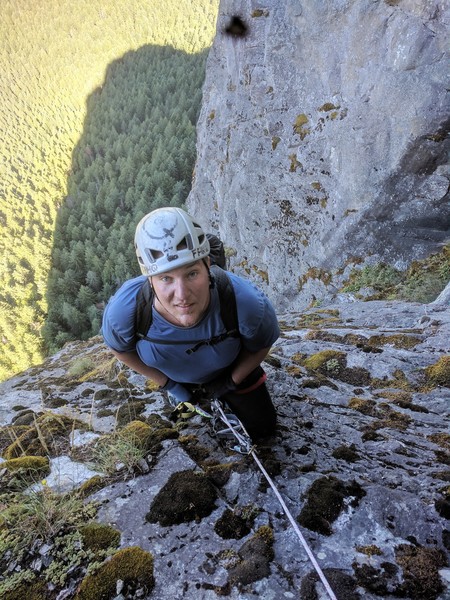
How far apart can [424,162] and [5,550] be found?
15.4 m

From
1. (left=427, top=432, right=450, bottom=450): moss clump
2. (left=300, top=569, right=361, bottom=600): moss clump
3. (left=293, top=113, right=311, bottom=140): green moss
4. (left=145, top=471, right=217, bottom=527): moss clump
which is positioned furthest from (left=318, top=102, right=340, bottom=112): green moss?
(left=300, top=569, right=361, bottom=600): moss clump

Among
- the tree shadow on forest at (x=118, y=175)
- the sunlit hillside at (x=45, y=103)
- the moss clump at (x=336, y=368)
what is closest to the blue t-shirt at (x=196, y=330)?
the moss clump at (x=336, y=368)

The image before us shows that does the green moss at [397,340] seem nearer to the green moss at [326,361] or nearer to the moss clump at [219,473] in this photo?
the green moss at [326,361]

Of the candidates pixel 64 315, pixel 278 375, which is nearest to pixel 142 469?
pixel 278 375

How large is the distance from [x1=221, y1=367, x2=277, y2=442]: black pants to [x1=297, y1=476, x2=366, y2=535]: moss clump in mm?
1295

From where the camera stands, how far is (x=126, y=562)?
3338 millimetres

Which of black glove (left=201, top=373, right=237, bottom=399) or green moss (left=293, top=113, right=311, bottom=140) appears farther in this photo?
green moss (left=293, top=113, right=311, bottom=140)

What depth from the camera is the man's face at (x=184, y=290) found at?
358cm

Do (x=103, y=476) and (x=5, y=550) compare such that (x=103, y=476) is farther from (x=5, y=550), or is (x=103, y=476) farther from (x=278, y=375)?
(x=278, y=375)

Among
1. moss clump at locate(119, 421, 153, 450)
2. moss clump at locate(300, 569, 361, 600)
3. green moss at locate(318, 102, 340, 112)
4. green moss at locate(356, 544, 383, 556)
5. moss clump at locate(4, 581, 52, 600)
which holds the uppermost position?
green moss at locate(318, 102, 340, 112)

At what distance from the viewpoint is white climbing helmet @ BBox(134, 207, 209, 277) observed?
11.6ft

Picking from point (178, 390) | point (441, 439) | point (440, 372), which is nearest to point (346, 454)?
point (441, 439)

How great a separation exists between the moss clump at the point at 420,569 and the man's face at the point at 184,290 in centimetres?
277

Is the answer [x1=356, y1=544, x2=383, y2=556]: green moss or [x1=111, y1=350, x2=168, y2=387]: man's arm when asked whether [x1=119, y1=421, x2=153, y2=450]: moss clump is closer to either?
[x1=111, y1=350, x2=168, y2=387]: man's arm
